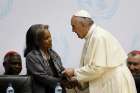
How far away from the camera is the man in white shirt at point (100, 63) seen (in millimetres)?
3467

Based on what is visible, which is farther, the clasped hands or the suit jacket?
the suit jacket

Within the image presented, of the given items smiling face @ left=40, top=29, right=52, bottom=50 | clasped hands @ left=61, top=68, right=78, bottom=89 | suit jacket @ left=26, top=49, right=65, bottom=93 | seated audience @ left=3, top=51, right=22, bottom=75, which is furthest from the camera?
seated audience @ left=3, top=51, right=22, bottom=75

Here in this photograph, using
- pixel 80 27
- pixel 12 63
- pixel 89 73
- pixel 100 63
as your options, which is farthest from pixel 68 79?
pixel 12 63

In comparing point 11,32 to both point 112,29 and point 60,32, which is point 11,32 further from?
point 112,29

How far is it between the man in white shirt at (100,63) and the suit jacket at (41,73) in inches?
15.3

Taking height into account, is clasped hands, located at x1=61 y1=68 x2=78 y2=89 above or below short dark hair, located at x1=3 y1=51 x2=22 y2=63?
below

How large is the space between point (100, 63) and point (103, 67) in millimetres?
45

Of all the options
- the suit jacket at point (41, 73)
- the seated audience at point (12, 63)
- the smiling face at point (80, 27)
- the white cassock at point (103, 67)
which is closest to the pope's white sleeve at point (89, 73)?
the white cassock at point (103, 67)

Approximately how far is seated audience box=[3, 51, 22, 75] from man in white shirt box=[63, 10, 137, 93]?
97 cm

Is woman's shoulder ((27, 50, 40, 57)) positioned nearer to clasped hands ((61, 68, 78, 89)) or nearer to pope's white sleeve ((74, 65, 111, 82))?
clasped hands ((61, 68, 78, 89))

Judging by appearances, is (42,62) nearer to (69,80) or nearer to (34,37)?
(34,37)

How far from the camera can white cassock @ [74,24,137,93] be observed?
3.46 m

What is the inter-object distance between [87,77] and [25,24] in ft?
4.66

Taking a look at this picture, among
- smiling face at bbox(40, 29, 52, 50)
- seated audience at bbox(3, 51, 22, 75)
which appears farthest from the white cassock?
seated audience at bbox(3, 51, 22, 75)
